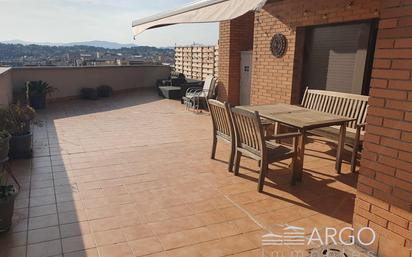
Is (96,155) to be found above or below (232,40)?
below

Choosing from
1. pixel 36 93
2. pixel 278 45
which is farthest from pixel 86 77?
pixel 278 45

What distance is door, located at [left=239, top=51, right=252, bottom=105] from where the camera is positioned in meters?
9.12

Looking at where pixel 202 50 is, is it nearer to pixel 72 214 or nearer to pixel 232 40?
pixel 232 40

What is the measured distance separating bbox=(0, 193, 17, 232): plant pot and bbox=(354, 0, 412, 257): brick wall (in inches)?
124

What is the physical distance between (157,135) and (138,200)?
3.09 meters

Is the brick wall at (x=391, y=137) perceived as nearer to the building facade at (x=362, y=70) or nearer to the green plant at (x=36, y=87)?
the building facade at (x=362, y=70)

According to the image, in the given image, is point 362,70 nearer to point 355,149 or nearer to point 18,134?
point 355,149

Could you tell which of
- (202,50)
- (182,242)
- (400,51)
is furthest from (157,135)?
(202,50)

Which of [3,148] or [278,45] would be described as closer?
[3,148]

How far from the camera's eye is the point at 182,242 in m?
2.82

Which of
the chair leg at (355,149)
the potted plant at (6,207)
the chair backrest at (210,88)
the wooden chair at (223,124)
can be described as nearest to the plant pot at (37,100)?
the chair backrest at (210,88)

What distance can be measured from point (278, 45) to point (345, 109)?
2089 millimetres

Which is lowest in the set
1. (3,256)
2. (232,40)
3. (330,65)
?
(3,256)

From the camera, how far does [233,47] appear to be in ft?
30.8
